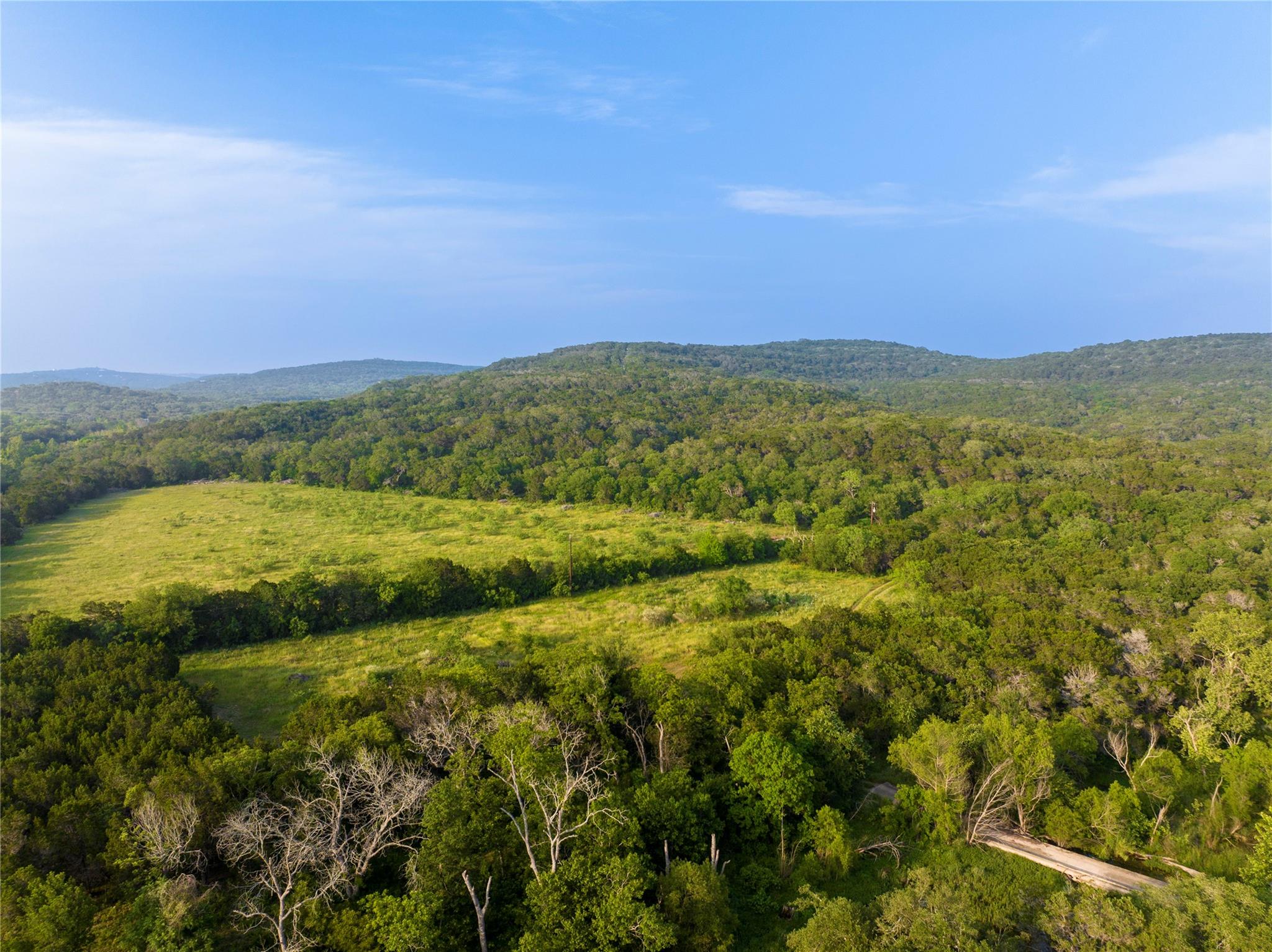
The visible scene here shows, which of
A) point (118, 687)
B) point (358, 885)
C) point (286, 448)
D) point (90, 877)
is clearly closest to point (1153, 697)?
point (358, 885)

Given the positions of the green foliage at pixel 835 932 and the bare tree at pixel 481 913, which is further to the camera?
the bare tree at pixel 481 913

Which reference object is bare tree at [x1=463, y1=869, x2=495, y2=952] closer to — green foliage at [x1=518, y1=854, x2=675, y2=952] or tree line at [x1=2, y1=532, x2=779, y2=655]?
green foliage at [x1=518, y1=854, x2=675, y2=952]

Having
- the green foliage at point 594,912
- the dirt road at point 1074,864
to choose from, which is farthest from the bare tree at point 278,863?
the dirt road at point 1074,864

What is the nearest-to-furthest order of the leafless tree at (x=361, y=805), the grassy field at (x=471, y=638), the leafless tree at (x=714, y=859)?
the leafless tree at (x=361, y=805) → the leafless tree at (x=714, y=859) → the grassy field at (x=471, y=638)

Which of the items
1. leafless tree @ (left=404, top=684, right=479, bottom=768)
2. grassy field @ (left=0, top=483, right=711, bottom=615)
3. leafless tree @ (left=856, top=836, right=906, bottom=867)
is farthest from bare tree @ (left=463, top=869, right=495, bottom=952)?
grassy field @ (left=0, top=483, right=711, bottom=615)

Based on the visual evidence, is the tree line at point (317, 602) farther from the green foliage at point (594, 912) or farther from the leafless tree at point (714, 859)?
the green foliage at point (594, 912)

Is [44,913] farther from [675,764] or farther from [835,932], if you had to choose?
[835,932]

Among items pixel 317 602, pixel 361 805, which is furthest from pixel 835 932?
pixel 317 602
